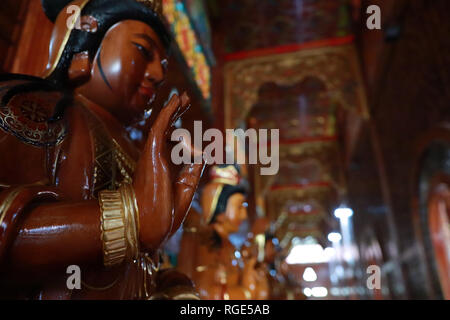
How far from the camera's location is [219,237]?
168 centimetres

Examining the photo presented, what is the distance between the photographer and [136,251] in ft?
1.90

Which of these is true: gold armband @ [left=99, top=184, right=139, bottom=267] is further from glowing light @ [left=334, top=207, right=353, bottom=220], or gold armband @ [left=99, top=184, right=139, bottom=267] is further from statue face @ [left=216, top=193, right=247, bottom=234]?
glowing light @ [left=334, top=207, right=353, bottom=220]

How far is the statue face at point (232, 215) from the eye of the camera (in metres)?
1.69

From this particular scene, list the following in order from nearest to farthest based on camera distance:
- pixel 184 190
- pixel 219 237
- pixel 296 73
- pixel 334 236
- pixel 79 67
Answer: pixel 184 190, pixel 79 67, pixel 219 237, pixel 296 73, pixel 334 236

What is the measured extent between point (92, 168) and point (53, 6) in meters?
0.50

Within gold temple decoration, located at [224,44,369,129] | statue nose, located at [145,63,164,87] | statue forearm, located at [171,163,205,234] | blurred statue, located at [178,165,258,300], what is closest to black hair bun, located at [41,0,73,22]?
statue nose, located at [145,63,164,87]

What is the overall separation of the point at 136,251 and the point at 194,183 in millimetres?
173

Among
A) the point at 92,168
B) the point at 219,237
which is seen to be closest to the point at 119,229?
the point at 92,168

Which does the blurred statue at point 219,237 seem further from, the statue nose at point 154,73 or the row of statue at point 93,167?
the statue nose at point 154,73

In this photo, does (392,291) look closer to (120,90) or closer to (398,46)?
(398,46)

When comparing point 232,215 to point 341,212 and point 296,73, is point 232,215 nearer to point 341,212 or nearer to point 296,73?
point 341,212

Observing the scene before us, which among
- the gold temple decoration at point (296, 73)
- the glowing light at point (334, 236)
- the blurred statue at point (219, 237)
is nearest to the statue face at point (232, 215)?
the blurred statue at point (219, 237)
